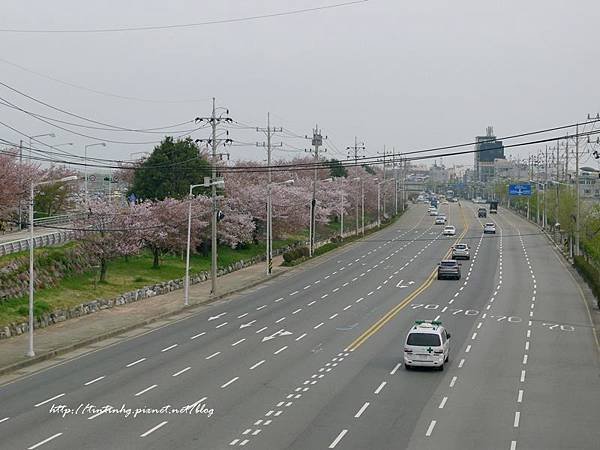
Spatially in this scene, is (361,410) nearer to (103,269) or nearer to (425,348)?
(425,348)

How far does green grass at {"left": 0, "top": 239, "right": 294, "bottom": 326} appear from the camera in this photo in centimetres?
4675

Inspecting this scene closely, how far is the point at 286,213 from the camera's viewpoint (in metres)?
90.6

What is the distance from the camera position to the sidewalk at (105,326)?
121 ft

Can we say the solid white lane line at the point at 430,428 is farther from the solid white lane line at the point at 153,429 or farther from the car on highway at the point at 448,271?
the car on highway at the point at 448,271

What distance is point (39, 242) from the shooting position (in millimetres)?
58594

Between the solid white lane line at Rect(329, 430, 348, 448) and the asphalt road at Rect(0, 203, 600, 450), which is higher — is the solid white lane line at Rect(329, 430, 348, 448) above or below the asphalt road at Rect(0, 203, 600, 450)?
above

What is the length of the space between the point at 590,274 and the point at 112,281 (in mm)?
30058

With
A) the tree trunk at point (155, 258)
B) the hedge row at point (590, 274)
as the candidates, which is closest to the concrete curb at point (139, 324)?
the tree trunk at point (155, 258)

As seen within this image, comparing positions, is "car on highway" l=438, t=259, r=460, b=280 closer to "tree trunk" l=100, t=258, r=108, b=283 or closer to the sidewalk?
the sidewalk

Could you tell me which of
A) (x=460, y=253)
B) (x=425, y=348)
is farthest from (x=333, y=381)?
(x=460, y=253)

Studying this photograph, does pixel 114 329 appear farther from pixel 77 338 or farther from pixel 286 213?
pixel 286 213

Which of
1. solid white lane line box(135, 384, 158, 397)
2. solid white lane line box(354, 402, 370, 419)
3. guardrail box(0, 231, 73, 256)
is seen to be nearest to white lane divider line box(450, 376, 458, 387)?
solid white lane line box(354, 402, 370, 419)

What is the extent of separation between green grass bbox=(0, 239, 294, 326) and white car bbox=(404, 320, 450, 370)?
20.0 meters

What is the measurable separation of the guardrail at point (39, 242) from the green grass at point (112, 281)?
162 centimetres
